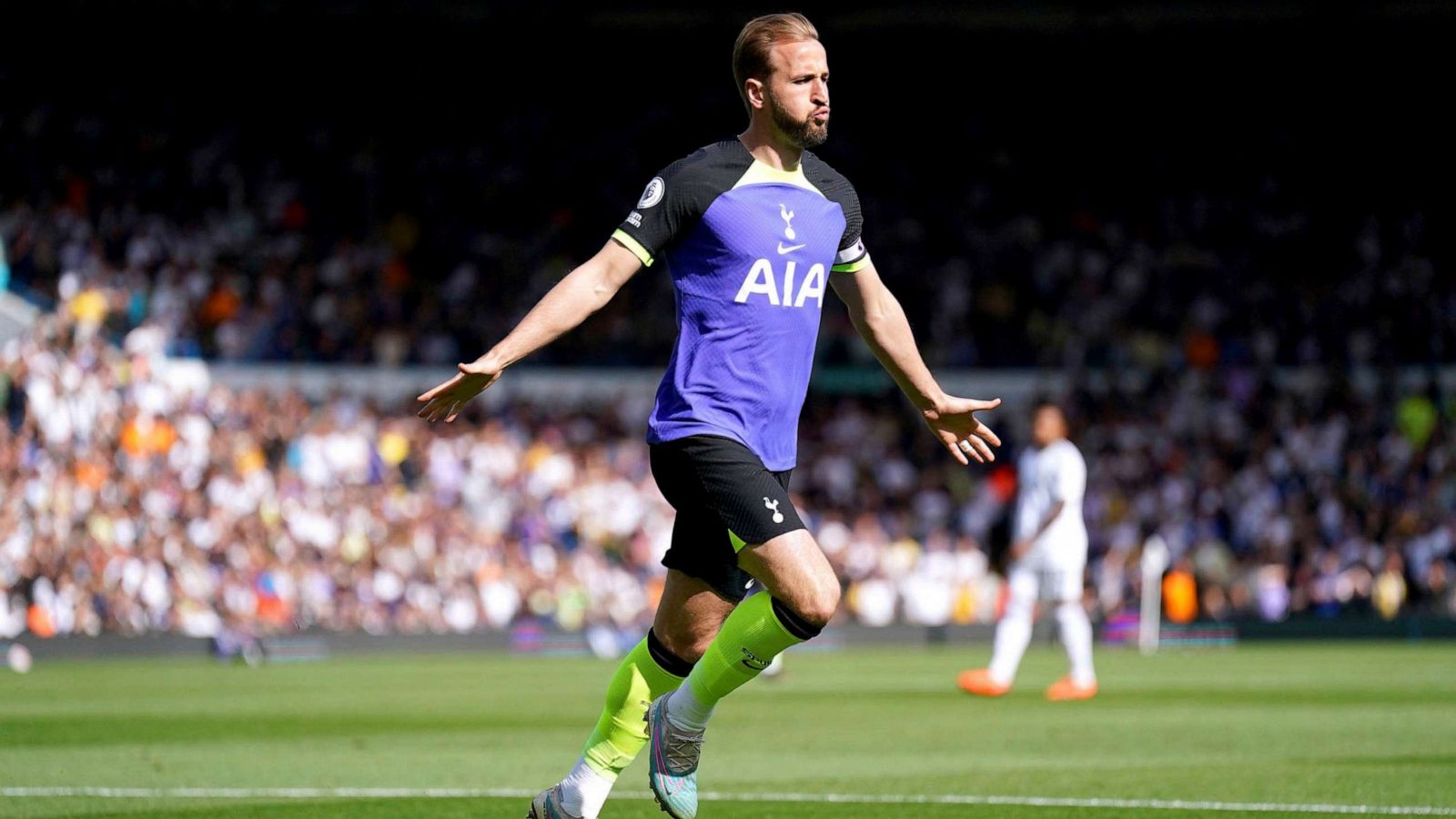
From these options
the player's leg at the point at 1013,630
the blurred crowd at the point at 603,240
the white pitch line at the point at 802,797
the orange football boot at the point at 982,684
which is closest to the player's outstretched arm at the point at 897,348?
the white pitch line at the point at 802,797

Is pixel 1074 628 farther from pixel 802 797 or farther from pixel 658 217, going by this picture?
pixel 658 217

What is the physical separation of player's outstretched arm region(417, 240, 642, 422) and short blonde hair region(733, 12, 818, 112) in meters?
0.69

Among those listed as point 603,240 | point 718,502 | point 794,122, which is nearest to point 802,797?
point 718,502

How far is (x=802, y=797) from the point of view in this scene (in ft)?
29.0

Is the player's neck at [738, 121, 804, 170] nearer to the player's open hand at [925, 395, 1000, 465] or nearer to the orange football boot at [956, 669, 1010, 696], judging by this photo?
the player's open hand at [925, 395, 1000, 465]

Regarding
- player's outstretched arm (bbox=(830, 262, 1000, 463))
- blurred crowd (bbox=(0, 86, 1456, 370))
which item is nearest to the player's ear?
player's outstretched arm (bbox=(830, 262, 1000, 463))

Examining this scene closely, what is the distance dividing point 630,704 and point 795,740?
232 inches

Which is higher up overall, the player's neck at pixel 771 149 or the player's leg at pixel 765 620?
the player's neck at pixel 771 149

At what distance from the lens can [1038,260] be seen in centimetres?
3553

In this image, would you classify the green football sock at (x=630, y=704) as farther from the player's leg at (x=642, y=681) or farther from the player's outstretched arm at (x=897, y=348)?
the player's outstretched arm at (x=897, y=348)

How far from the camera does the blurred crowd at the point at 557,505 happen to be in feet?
84.6

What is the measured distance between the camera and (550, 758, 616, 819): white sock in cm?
654

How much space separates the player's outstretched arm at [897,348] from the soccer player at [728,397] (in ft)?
0.82

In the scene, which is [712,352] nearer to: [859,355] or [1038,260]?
[859,355]
